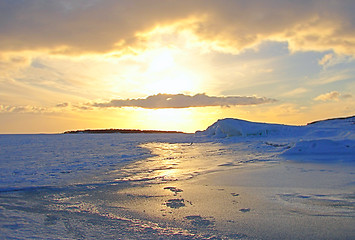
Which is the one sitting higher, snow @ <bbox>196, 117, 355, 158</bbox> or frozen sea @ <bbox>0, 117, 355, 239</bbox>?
snow @ <bbox>196, 117, 355, 158</bbox>

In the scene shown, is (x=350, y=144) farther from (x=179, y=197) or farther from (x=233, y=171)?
(x=179, y=197)

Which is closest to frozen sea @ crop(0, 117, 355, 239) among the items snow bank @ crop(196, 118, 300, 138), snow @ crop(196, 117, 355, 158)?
snow @ crop(196, 117, 355, 158)

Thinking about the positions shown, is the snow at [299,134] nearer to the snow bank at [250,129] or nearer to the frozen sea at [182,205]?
the snow bank at [250,129]

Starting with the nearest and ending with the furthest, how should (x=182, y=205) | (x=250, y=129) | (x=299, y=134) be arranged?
(x=182, y=205) → (x=299, y=134) → (x=250, y=129)

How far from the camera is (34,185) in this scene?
694 cm

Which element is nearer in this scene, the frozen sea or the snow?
the frozen sea

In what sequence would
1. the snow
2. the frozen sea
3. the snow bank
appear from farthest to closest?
the snow bank
the snow
the frozen sea

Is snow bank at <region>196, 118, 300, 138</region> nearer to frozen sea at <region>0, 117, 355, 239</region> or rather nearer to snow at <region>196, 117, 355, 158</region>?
snow at <region>196, 117, 355, 158</region>

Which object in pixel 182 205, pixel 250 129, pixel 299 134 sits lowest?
pixel 182 205

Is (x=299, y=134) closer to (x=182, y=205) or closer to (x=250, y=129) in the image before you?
(x=250, y=129)

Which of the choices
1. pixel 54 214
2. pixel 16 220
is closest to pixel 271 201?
pixel 54 214

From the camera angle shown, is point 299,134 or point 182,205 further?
point 299,134

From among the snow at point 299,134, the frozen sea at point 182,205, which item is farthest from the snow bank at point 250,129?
the frozen sea at point 182,205

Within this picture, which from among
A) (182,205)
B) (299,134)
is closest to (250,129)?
(299,134)
